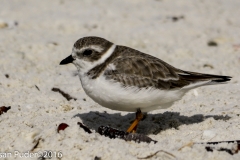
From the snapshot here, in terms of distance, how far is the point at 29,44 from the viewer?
8.36m

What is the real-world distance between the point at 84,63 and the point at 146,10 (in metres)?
5.33

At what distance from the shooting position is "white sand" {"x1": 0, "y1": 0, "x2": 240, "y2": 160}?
4.95 meters

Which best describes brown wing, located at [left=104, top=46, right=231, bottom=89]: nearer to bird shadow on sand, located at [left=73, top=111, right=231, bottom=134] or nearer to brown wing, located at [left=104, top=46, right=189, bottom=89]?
brown wing, located at [left=104, top=46, right=189, bottom=89]

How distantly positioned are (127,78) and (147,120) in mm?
957

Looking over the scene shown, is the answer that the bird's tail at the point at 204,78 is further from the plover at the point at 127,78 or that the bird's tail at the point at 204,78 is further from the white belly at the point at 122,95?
the white belly at the point at 122,95

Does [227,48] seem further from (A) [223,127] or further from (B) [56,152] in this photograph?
(B) [56,152]

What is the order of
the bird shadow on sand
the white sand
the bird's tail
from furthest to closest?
the bird shadow on sand < the bird's tail < the white sand

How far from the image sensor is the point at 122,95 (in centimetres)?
514

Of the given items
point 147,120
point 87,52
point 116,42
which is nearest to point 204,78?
point 147,120

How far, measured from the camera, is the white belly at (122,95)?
512cm

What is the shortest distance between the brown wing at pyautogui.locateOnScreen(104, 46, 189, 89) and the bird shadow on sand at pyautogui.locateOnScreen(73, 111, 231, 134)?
0.51 m

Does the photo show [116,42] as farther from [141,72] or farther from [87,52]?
[141,72]

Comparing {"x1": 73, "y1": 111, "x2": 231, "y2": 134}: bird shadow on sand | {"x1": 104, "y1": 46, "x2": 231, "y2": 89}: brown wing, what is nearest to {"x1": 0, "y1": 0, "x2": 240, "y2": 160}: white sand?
{"x1": 73, "y1": 111, "x2": 231, "y2": 134}: bird shadow on sand

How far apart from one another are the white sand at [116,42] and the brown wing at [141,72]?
0.56 metres
